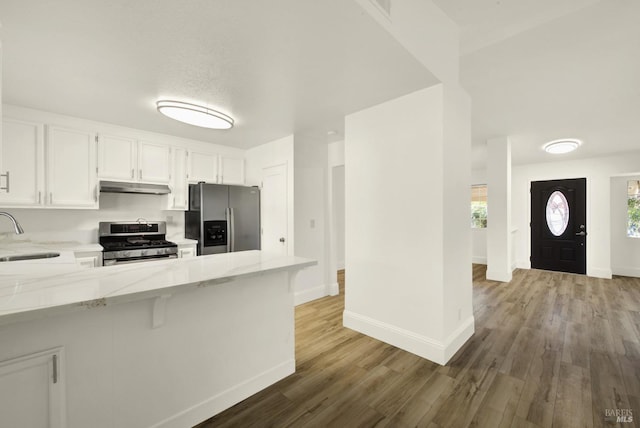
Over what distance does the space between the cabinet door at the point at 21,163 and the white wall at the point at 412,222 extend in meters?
3.44

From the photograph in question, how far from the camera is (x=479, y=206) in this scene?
7438 mm

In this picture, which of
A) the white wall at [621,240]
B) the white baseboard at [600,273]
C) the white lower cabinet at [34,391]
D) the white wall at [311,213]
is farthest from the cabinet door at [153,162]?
the white wall at [621,240]

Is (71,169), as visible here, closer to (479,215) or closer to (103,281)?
(103,281)

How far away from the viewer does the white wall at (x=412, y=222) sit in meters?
2.38

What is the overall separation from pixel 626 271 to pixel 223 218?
26.5 feet

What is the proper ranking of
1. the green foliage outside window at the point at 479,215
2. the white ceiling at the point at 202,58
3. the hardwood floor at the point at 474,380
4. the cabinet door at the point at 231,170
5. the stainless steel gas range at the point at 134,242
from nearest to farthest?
the white ceiling at the point at 202,58 < the hardwood floor at the point at 474,380 < the stainless steel gas range at the point at 134,242 < the cabinet door at the point at 231,170 < the green foliage outside window at the point at 479,215

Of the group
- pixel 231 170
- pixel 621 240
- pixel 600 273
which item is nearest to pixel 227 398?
pixel 231 170

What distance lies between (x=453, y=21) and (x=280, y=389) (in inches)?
128

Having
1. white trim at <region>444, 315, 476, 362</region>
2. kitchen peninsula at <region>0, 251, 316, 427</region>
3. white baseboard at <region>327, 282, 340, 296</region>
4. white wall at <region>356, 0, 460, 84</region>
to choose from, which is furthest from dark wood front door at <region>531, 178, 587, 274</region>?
kitchen peninsula at <region>0, 251, 316, 427</region>

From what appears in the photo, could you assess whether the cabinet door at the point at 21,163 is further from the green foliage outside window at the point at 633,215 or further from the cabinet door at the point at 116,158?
the green foliage outside window at the point at 633,215

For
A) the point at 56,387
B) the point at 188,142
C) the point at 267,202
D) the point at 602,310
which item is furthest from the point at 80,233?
the point at 602,310

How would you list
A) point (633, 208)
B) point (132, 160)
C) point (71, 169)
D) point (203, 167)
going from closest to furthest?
point (71, 169) < point (132, 160) < point (203, 167) < point (633, 208)

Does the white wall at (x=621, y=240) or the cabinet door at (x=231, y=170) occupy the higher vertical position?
the cabinet door at (x=231, y=170)

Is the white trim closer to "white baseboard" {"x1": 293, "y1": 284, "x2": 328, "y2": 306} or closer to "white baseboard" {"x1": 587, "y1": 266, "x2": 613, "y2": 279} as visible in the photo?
"white baseboard" {"x1": 293, "y1": 284, "x2": 328, "y2": 306}
